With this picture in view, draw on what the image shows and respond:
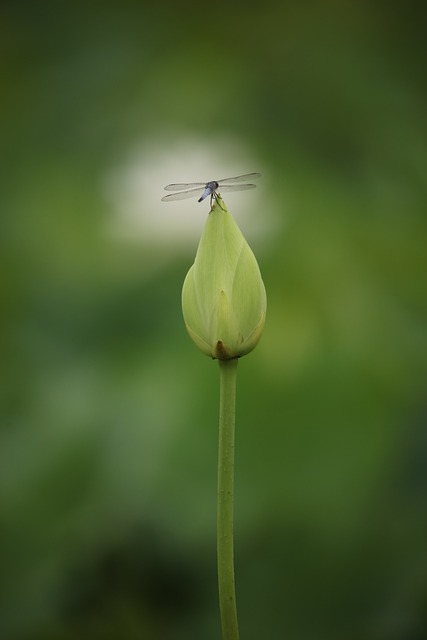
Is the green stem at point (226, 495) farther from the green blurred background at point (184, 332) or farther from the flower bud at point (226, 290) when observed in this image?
the green blurred background at point (184, 332)

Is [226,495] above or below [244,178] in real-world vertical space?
below

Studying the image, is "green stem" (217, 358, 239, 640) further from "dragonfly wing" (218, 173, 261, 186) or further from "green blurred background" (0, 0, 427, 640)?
"green blurred background" (0, 0, 427, 640)

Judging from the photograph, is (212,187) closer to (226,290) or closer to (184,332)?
(226,290)

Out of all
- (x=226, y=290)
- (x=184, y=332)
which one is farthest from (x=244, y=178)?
(x=184, y=332)

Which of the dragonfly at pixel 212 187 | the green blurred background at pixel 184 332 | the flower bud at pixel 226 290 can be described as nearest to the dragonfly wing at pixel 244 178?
the dragonfly at pixel 212 187

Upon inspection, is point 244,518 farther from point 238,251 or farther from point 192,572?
point 238,251

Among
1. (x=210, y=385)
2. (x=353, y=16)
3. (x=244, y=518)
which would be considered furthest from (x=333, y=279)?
(x=353, y=16)

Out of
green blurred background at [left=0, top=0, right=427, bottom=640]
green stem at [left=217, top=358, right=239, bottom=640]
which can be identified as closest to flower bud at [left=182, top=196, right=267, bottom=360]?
green stem at [left=217, top=358, right=239, bottom=640]
